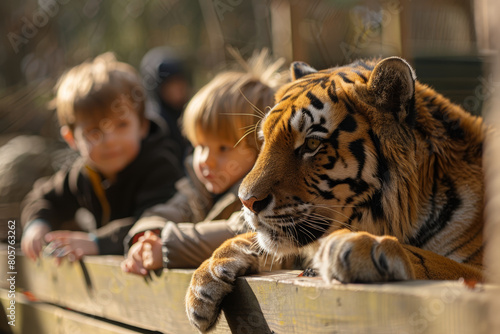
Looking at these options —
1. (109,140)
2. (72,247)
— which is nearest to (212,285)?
(72,247)

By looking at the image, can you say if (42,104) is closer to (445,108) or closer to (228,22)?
(228,22)

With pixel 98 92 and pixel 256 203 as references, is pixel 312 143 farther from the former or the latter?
pixel 98 92

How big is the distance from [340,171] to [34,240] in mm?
2510

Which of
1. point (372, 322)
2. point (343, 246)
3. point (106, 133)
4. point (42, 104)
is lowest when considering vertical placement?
point (42, 104)

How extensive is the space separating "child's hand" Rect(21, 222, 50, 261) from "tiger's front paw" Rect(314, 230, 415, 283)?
2.64 m

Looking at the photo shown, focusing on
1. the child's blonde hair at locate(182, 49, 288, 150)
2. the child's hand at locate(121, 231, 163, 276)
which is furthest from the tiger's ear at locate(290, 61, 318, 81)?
the child's hand at locate(121, 231, 163, 276)

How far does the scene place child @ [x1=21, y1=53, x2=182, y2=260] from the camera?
Result: 3631 millimetres

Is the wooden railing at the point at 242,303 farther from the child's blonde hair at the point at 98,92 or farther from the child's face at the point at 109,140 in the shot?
the child's blonde hair at the point at 98,92

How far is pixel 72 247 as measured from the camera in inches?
121

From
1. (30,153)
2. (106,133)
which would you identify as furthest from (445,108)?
(30,153)

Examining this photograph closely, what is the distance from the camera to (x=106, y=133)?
12.0 feet

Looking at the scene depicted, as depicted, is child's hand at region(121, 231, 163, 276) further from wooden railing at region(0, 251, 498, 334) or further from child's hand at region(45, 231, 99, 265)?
child's hand at region(45, 231, 99, 265)

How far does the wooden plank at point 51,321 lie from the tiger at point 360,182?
1115 millimetres

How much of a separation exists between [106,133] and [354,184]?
2.31 metres
